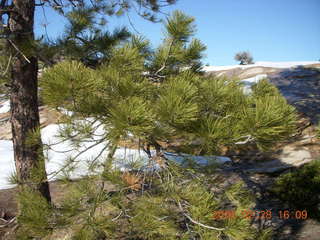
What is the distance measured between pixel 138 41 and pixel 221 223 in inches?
62.8

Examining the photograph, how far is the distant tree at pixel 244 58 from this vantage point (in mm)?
19891

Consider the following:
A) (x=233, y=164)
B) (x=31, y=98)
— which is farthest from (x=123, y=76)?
(x=233, y=164)

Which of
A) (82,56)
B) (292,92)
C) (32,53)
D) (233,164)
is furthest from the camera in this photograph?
(292,92)

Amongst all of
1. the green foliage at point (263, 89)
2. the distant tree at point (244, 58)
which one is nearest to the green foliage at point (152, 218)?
the green foliage at point (263, 89)

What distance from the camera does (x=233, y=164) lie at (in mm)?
5332

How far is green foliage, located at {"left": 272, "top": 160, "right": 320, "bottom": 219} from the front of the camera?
3219 mm

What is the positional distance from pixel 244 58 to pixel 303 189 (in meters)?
18.9

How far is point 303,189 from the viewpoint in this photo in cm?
327

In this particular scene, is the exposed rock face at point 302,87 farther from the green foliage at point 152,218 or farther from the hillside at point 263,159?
the green foliage at point 152,218

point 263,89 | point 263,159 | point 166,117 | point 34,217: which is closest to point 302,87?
point 263,159

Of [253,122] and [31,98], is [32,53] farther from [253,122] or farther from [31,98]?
[253,122]

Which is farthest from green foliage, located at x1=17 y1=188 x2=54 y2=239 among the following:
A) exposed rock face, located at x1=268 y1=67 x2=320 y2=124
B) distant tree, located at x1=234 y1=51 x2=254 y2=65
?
distant tree, located at x1=234 y1=51 x2=254 y2=65

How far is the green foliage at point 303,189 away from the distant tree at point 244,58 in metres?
18.2

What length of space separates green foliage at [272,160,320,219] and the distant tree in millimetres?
18182
